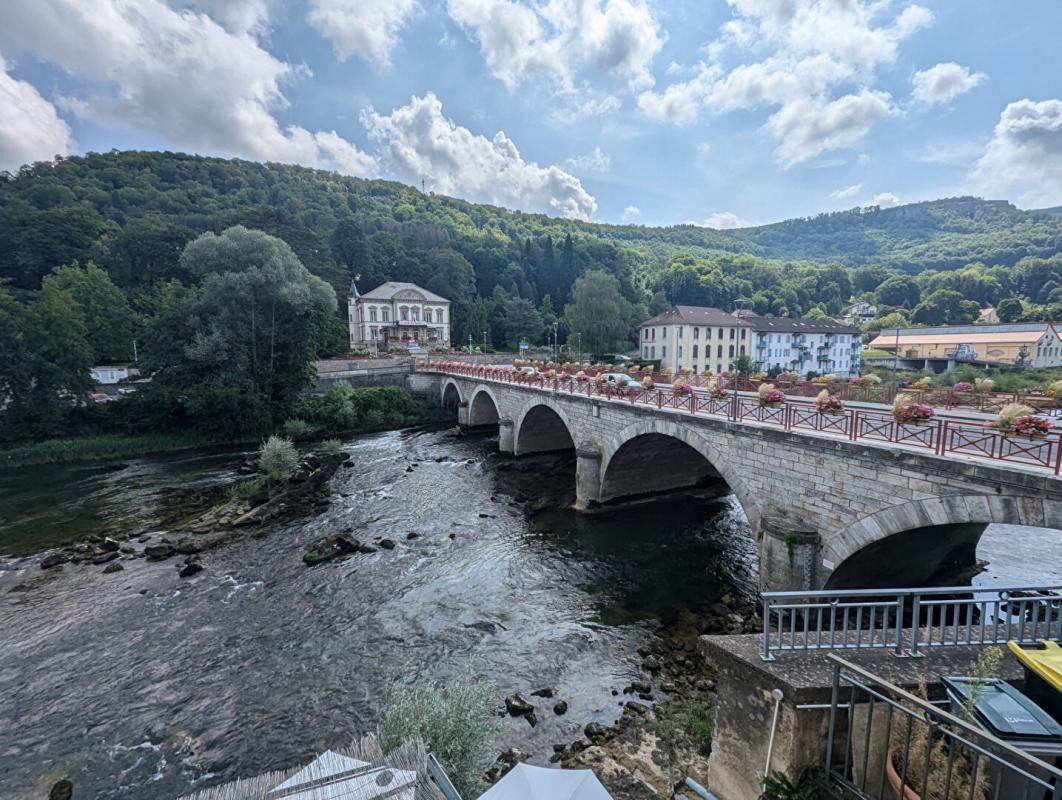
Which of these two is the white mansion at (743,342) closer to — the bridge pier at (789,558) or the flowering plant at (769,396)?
the flowering plant at (769,396)

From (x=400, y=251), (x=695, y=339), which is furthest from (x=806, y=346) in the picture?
(x=400, y=251)

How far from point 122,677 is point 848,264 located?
208855 millimetres

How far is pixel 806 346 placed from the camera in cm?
7125

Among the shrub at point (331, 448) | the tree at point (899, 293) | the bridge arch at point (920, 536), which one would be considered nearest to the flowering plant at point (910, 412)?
the bridge arch at point (920, 536)

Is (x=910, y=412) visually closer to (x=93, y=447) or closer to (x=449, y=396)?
(x=449, y=396)

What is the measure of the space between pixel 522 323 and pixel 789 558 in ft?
230

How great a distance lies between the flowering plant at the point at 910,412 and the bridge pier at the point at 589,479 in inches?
474

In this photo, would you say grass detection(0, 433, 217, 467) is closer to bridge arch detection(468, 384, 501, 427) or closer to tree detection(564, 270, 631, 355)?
bridge arch detection(468, 384, 501, 427)

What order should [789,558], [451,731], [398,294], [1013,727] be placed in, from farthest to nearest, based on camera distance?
[398,294]
[789,558]
[451,731]
[1013,727]

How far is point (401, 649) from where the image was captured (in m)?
11.9

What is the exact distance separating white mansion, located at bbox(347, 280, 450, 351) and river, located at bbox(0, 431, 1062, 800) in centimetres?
5263

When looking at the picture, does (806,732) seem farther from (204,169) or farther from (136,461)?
(204,169)

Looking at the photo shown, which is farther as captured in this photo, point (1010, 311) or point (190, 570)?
point (1010, 311)

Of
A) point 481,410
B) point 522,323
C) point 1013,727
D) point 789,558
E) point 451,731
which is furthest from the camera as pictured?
point 522,323
